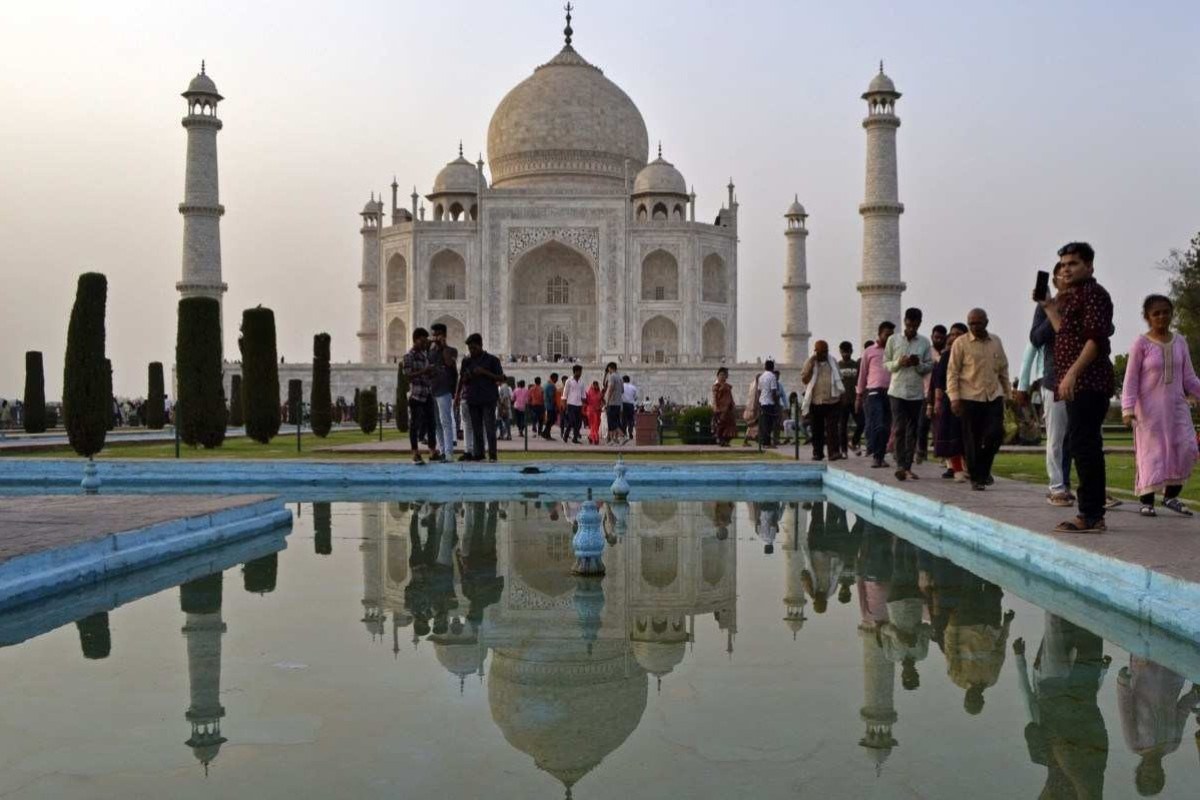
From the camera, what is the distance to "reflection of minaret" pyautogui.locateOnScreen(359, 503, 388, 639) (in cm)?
337

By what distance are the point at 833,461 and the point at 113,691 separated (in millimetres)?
7469

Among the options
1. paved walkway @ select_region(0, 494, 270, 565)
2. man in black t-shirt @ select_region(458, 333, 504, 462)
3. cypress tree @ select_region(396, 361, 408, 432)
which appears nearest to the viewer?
paved walkway @ select_region(0, 494, 270, 565)

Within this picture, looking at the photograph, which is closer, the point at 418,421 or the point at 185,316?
the point at 418,421

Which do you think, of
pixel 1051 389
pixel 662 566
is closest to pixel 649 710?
pixel 662 566

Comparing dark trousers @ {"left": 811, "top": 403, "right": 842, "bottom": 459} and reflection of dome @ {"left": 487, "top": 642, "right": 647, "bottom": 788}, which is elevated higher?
dark trousers @ {"left": 811, "top": 403, "right": 842, "bottom": 459}

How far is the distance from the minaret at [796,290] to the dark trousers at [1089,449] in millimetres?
31529

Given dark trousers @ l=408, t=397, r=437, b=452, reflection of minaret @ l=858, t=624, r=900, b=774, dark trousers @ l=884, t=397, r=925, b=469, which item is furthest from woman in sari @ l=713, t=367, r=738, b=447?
reflection of minaret @ l=858, t=624, r=900, b=774

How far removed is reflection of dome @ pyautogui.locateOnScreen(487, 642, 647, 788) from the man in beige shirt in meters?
4.04

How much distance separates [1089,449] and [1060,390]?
10.0 inches

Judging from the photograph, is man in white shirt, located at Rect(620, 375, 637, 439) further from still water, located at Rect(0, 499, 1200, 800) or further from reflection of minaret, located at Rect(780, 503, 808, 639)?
still water, located at Rect(0, 499, 1200, 800)

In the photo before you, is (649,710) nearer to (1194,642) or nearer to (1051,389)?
(1194,642)

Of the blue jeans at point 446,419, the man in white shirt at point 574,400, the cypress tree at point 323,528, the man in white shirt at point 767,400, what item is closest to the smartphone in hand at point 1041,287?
the cypress tree at point 323,528

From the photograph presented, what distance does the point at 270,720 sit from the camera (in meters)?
2.31

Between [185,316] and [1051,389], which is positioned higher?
[185,316]
